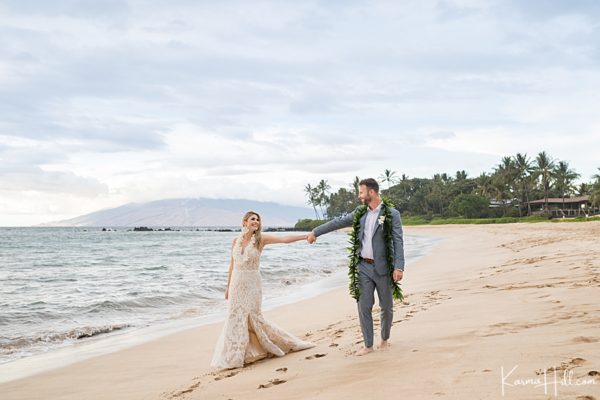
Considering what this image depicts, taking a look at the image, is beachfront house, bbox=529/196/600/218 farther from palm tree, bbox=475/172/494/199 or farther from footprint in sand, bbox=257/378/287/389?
footprint in sand, bbox=257/378/287/389

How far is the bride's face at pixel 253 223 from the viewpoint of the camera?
6.44 m

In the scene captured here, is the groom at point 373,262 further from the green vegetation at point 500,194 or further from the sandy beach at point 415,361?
the green vegetation at point 500,194

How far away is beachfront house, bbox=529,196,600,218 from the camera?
3410 inches

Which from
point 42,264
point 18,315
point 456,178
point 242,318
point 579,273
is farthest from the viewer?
point 456,178

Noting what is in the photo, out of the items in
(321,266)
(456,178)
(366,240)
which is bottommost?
(321,266)

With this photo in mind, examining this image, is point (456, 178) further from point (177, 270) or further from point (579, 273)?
point (579, 273)

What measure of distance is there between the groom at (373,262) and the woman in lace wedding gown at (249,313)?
1.00 meters

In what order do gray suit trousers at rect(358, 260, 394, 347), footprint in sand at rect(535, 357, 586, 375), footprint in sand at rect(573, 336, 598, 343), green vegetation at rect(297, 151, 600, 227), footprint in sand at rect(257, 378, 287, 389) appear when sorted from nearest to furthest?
footprint in sand at rect(535, 357, 586, 375) < footprint in sand at rect(573, 336, 598, 343) < footprint in sand at rect(257, 378, 287, 389) < gray suit trousers at rect(358, 260, 394, 347) < green vegetation at rect(297, 151, 600, 227)

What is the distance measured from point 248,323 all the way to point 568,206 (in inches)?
3866

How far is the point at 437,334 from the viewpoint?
19.9 feet

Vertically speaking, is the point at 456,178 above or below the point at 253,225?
above

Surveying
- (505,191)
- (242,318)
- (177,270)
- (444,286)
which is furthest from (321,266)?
(505,191)

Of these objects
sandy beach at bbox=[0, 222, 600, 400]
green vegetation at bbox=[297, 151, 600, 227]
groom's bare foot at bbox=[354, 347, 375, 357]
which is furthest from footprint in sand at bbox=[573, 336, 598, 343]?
green vegetation at bbox=[297, 151, 600, 227]

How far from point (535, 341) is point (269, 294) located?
11.1m
